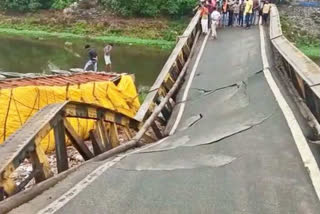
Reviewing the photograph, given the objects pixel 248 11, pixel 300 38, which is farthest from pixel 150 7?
pixel 248 11

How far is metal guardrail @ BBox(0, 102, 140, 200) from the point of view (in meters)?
4.46

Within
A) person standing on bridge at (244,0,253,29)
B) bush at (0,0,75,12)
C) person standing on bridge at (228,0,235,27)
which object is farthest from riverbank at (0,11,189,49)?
person standing on bridge at (244,0,253,29)

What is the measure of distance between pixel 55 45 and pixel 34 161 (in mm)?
29089

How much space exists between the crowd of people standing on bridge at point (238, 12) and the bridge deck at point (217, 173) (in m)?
11.2

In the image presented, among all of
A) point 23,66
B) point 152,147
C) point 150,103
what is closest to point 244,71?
point 150,103

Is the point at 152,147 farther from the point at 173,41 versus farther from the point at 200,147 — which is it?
the point at 173,41

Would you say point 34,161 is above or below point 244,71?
above

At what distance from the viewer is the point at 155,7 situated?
36875 mm

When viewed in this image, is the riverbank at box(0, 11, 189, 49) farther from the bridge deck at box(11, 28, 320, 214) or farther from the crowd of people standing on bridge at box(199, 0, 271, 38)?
the bridge deck at box(11, 28, 320, 214)

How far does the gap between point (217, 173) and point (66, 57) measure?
1013 inches

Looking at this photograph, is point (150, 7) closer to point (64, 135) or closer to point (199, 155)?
point (199, 155)

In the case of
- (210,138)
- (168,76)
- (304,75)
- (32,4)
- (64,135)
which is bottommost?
(32,4)

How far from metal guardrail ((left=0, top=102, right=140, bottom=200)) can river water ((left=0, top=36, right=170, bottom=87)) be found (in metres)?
17.0

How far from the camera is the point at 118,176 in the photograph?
5.23 m
